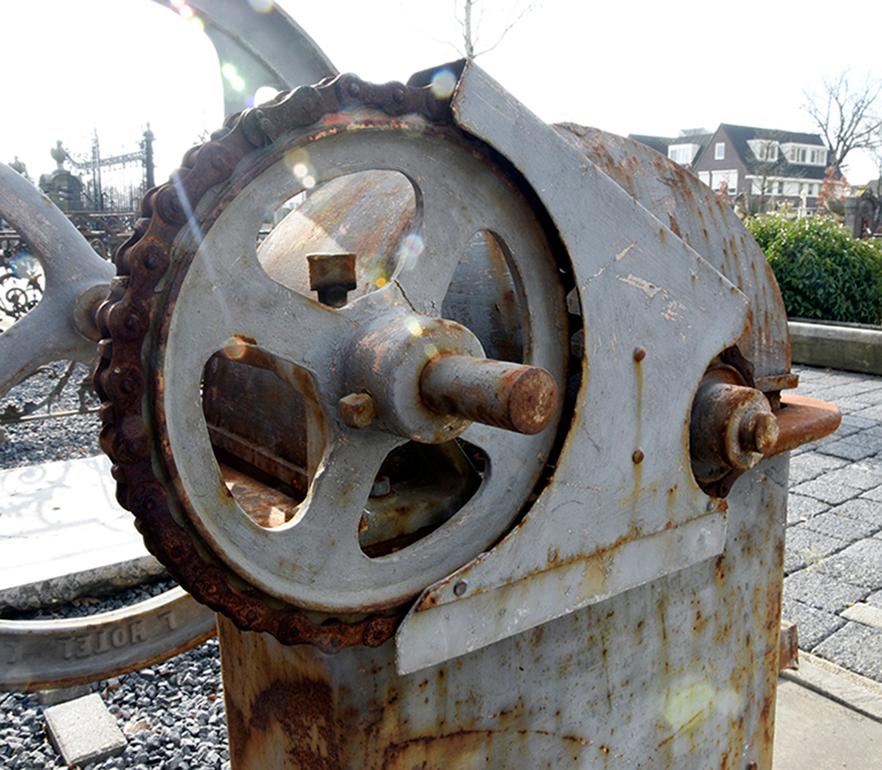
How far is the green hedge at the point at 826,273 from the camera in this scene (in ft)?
31.6

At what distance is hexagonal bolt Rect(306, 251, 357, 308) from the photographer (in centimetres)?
108

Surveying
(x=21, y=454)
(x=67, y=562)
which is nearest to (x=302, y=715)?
(x=67, y=562)

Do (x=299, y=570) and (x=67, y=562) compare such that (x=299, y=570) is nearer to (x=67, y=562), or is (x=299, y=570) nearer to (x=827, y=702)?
(x=827, y=702)

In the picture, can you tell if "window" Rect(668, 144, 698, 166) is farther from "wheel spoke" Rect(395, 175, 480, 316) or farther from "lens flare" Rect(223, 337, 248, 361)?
"lens flare" Rect(223, 337, 248, 361)

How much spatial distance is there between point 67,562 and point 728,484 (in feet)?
10.3

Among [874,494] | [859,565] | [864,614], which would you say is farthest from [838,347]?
[864,614]

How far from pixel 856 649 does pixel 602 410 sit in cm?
249

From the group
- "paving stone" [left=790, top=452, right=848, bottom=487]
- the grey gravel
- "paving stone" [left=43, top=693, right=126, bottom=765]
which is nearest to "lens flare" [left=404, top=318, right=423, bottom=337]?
"paving stone" [left=43, top=693, right=126, bottom=765]

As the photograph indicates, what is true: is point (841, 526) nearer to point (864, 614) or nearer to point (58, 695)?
point (864, 614)

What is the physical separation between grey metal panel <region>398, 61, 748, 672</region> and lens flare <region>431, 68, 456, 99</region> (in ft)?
0.05

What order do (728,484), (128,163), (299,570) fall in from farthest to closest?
(128,163)
(728,484)
(299,570)

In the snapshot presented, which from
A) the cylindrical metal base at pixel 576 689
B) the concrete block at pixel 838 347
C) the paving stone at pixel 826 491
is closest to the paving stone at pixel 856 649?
the cylindrical metal base at pixel 576 689

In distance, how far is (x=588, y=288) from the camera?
1.21 meters

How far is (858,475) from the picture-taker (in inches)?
202
